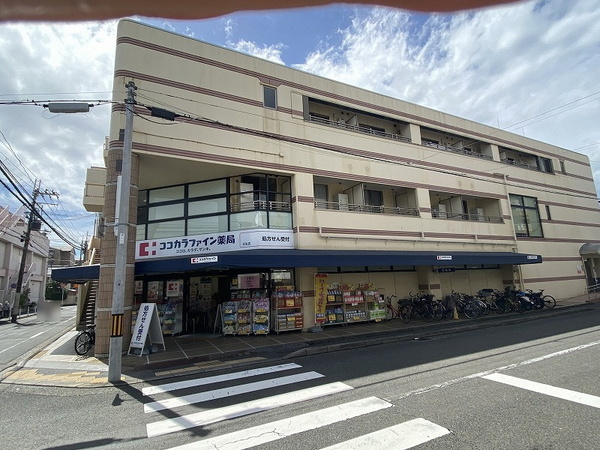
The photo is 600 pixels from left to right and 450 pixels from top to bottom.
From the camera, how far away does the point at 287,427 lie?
182 inches

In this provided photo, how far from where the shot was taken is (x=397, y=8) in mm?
1292

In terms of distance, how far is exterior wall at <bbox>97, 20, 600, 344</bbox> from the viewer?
1194 centimetres

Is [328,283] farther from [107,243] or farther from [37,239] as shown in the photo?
[37,239]

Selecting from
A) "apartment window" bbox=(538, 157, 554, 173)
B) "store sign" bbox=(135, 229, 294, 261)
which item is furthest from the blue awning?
"apartment window" bbox=(538, 157, 554, 173)

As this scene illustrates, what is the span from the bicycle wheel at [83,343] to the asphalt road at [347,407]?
3.21 meters

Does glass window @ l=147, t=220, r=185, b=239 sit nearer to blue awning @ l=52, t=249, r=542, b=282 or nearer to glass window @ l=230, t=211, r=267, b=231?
blue awning @ l=52, t=249, r=542, b=282

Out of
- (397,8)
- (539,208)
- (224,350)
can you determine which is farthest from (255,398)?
(539,208)

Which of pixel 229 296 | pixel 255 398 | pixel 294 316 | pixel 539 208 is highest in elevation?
pixel 539 208

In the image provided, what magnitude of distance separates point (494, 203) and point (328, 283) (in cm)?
1250

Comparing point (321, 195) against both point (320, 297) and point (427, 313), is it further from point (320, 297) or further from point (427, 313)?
point (427, 313)

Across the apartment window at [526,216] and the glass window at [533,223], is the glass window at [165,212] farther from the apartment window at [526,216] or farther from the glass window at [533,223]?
the glass window at [533,223]

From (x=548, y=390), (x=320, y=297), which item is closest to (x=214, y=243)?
(x=320, y=297)

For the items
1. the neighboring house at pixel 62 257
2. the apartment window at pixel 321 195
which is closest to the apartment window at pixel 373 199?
the apartment window at pixel 321 195

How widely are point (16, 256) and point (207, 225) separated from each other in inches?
1310
